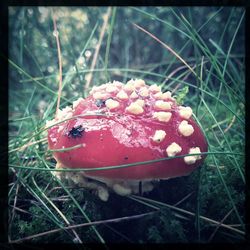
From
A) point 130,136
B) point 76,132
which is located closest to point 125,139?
point 130,136

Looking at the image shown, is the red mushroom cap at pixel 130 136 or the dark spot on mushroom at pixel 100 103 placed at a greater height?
the dark spot on mushroom at pixel 100 103

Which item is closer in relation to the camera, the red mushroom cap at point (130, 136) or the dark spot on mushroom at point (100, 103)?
the red mushroom cap at point (130, 136)

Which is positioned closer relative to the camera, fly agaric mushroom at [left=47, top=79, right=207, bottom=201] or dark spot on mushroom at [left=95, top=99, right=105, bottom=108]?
fly agaric mushroom at [left=47, top=79, right=207, bottom=201]

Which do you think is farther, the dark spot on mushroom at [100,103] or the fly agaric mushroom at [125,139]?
the dark spot on mushroom at [100,103]

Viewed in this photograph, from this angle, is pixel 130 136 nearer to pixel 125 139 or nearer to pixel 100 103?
pixel 125 139

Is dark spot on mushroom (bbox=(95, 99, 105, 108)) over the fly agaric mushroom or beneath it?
over

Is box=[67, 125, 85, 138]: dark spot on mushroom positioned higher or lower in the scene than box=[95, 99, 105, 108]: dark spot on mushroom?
lower

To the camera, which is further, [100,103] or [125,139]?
[100,103]
